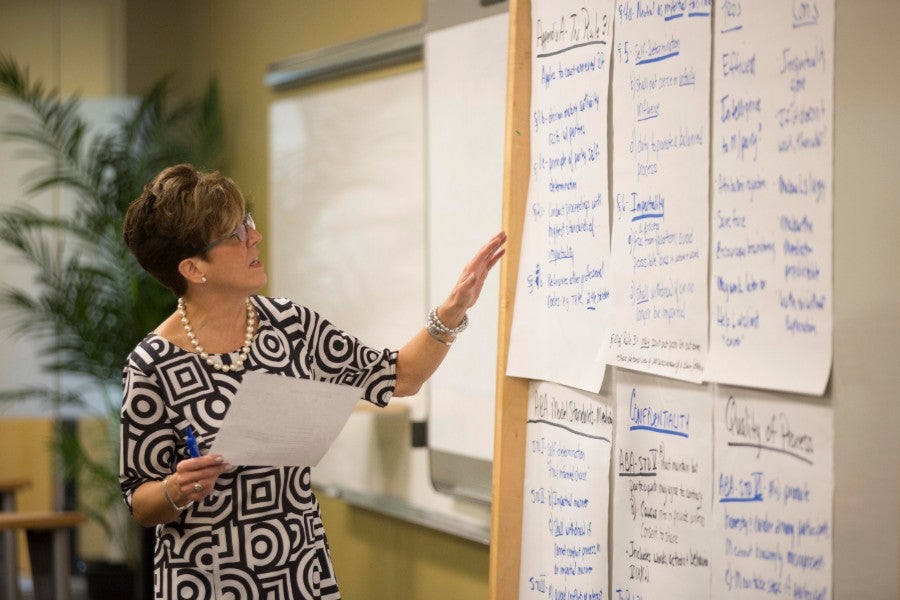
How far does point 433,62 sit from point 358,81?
59 centimetres

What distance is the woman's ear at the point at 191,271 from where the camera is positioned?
7.20 ft

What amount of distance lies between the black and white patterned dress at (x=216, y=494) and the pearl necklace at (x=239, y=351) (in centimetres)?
1

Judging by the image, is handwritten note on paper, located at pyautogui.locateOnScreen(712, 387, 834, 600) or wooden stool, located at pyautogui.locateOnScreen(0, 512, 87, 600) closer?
handwritten note on paper, located at pyautogui.locateOnScreen(712, 387, 834, 600)

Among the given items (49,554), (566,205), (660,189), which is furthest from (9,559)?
(660,189)

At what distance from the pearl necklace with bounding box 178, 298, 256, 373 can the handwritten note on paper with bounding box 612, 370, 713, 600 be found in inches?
29.2

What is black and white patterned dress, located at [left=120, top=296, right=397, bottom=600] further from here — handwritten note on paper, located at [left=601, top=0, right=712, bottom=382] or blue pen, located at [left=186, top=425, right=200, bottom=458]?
handwritten note on paper, located at [left=601, top=0, right=712, bottom=382]

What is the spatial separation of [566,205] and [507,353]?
0.34 m

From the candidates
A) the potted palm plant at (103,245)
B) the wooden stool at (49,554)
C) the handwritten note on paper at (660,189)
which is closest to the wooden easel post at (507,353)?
the handwritten note on paper at (660,189)

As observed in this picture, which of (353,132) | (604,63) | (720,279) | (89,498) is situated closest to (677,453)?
(720,279)

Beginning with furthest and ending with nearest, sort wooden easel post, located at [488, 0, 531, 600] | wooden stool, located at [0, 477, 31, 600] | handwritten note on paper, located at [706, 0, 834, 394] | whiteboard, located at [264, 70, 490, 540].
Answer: wooden stool, located at [0, 477, 31, 600] < whiteboard, located at [264, 70, 490, 540] < wooden easel post, located at [488, 0, 531, 600] < handwritten note on paper, located at [706, 0, 834, 394]

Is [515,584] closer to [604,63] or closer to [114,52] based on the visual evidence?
[604,63]

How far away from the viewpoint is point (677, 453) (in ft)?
6.48

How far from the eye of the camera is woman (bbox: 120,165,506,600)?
2164 mm

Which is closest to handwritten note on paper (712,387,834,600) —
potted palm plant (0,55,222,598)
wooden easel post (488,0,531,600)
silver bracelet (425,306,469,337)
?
wooden easel post (488,0,531,600)
